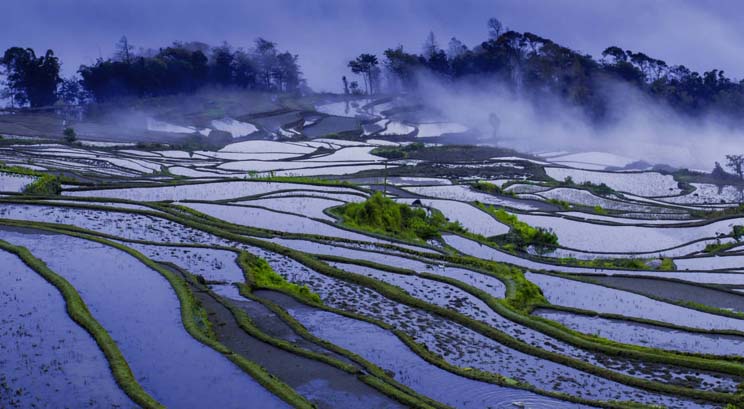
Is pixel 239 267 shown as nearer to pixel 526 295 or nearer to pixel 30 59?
pixel 526 295

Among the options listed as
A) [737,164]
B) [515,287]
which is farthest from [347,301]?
[737,164]

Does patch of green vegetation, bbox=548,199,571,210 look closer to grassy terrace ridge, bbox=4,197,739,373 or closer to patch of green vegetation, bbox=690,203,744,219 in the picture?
patch of green vegetation, bbox=690,203,744,219

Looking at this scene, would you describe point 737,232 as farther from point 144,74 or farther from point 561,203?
point 144,74

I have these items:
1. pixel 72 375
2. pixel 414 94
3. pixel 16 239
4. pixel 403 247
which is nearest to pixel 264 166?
pixel 403 247

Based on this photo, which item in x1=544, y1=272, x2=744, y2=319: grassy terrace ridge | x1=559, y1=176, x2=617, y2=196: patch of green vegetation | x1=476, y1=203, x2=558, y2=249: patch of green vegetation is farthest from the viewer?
x1=559, y1=176, x2=617, y2=196: patch of green vegetation

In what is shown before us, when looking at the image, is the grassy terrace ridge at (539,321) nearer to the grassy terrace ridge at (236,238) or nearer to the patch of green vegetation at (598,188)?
the grassy terrace ridge at (236,238)

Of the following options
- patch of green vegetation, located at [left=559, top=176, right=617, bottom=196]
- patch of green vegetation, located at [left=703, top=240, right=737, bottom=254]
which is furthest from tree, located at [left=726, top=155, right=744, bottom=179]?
patch of green vegetation, located at [left=703, top=240, right=737, bottom=254]

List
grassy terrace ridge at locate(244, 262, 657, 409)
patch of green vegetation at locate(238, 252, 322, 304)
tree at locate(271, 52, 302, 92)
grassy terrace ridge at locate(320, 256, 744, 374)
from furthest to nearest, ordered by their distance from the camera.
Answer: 1. tree at locate(271, 52, 302, 92)
2. patch of green vegetation at locate(238, 252, 322, 304)
3. grassy terrace ridge at locate(320, 256, 744, 374)
4. grassy terrace ridge at locate(244, 262, 657, 409)
